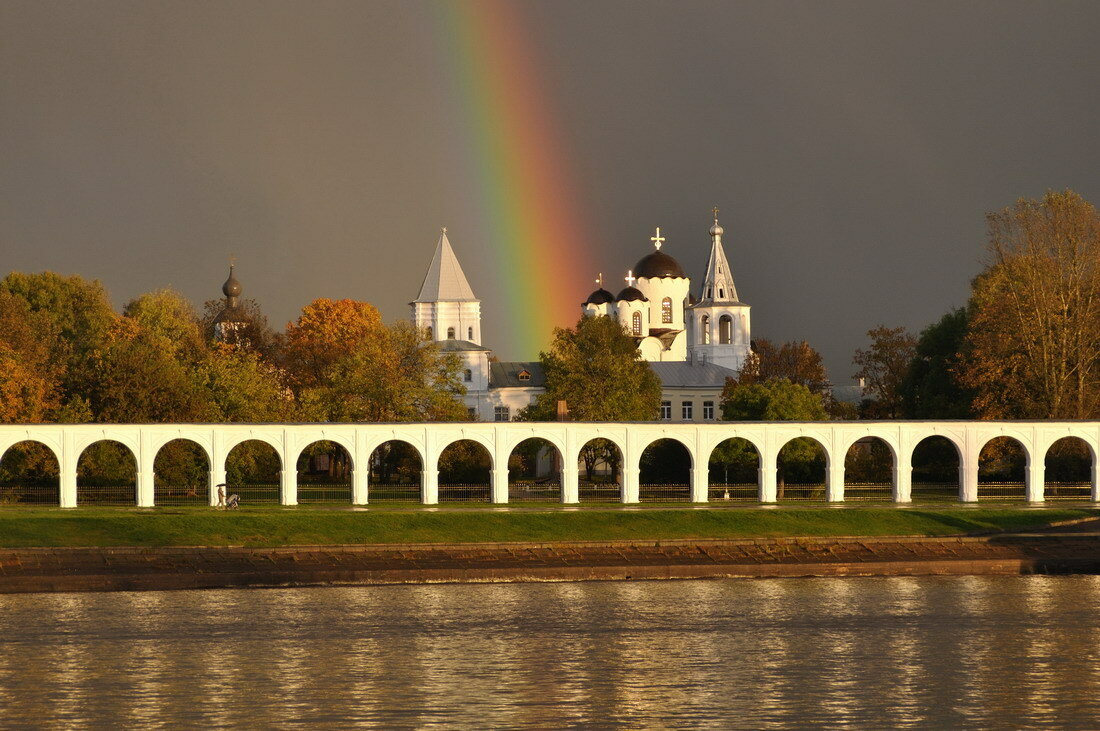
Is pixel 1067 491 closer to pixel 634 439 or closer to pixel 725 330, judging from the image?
pixel 634 439

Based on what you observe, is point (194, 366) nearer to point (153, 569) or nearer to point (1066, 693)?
point (153, 569)

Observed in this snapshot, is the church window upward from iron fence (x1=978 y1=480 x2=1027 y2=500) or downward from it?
upward

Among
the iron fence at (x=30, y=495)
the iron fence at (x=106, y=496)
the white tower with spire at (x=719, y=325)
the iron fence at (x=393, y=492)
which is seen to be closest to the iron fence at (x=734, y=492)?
the iron fence at (x=393, y=492)

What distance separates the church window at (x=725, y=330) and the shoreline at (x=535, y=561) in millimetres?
65754

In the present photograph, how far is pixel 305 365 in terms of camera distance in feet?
323

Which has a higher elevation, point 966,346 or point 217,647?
point 966,346

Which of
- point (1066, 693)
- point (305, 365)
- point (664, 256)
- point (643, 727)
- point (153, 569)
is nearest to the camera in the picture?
point (643, 727)

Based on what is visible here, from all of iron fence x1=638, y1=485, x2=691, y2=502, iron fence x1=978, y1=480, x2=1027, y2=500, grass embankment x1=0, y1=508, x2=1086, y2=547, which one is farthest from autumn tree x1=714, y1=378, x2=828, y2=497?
grass embankment x1=0, y1=508, x2=1086, y2=547

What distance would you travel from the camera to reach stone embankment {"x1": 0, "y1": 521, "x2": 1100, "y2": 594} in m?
45.5

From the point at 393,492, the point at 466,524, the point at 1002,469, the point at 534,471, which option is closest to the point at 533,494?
the point at 393,492

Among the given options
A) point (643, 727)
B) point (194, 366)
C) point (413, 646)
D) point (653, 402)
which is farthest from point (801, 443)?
point (643, 727)

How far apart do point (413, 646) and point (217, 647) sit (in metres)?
4.13

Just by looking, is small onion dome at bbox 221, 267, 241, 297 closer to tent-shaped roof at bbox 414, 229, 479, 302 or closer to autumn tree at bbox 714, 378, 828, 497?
tent-shaped roof at bbox 414, 229, 479, 302

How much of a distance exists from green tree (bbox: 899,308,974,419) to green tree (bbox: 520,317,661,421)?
1317cm
